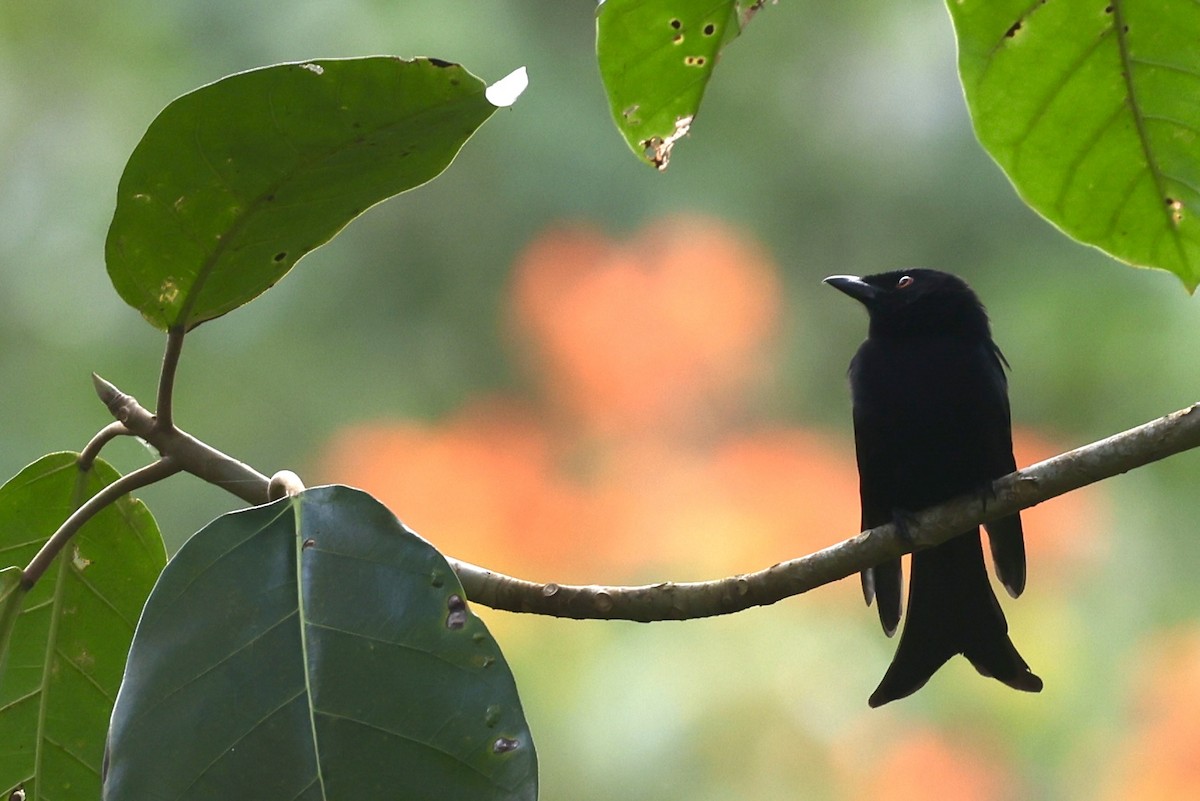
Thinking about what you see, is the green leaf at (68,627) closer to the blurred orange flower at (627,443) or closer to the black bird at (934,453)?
the black bird at (934,453)

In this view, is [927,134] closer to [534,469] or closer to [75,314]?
[534,469]

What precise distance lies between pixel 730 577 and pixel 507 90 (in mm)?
479

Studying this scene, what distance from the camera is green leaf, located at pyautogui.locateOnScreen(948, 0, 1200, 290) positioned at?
130cm

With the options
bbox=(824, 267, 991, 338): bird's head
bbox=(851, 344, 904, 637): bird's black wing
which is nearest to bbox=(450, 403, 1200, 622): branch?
bbox=(851, 344, 904, 637): bird's black wing

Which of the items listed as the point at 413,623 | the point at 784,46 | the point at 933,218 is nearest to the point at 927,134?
the point at 933,218

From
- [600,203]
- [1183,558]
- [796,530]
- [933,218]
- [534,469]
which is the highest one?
[600,203]

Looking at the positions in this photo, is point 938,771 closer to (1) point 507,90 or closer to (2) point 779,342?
(2) point 779,342

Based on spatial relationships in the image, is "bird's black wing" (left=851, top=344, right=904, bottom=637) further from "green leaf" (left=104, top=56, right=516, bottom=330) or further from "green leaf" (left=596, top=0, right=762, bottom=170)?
"green leaf" (left=104, top=56, right=516, bottom=330)

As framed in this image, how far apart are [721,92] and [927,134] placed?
3.96ft

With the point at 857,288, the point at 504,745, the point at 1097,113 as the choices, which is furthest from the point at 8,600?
the point at 857,288

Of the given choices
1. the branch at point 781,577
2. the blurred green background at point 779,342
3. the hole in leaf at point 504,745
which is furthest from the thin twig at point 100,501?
the blurred green background at point 779,342

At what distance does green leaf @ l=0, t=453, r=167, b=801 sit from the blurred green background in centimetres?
403

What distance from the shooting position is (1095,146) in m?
1.35

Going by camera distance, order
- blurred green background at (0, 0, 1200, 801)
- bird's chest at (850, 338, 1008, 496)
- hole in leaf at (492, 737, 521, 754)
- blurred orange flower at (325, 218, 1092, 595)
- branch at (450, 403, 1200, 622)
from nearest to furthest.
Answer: hole in leaf at (492, 737, 521, 754)
branch at (450, 403, 1200, 622)
bird's chest at (850, 338, 1008, 496)
blurred green background at (0, 0, 1200, 801)
blurred orange flower at (325, 218, 1092, 595)
